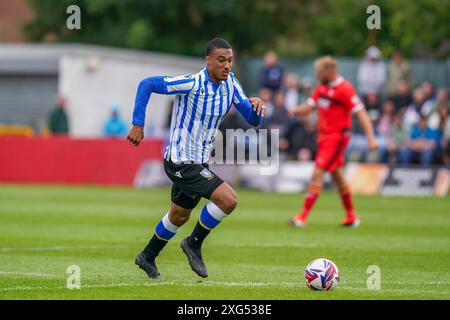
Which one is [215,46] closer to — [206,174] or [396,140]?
[206,174]

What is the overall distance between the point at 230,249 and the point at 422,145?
1383cm

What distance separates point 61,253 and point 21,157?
1681 centimetres

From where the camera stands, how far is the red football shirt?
17094mm

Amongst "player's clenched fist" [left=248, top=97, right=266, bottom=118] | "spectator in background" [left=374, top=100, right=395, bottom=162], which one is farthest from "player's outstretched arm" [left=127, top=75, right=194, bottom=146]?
"spectator in background" [left=374, top=100, right=395, bottom=162]

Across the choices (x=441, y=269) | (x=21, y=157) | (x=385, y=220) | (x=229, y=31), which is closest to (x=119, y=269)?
(x=441, y=269)

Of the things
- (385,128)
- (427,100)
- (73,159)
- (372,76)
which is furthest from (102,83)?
(427,100)

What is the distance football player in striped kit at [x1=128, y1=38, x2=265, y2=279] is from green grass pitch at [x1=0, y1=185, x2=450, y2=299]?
403 millimetres

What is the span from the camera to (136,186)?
2800 cm

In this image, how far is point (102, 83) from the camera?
33500mm

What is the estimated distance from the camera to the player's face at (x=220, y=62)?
1045 centimetres

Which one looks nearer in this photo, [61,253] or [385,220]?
[61,253]

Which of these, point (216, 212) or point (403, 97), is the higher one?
point (403, 97)

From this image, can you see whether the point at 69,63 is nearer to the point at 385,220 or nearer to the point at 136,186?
the point at 136,186

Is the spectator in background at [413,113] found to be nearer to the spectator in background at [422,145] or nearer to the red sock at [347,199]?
the spectator in background at [422,145]
